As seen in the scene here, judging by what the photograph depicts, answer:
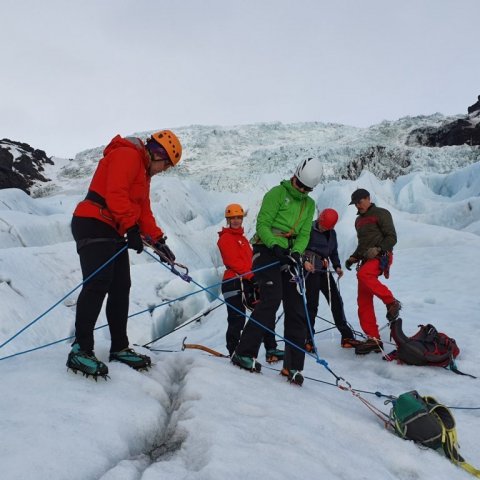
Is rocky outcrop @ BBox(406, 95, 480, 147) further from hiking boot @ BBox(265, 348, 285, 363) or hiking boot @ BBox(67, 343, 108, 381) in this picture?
hiking boot @ BBox(67, 343, 108, 381)

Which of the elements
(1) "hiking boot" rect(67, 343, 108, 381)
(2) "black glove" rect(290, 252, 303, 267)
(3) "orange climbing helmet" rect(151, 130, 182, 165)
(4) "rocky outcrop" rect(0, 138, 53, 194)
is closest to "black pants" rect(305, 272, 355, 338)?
(2) "black glove" rect(290, 252, 303, 267)

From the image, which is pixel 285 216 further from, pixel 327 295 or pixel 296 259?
pixel 327 295

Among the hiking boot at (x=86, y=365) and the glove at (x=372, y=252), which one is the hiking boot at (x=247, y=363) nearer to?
the hiking boot at (x=86, y=365)

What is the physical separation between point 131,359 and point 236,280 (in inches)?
61.4

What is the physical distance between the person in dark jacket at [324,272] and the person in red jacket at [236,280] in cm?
67

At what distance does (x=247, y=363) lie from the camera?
10.6 feet

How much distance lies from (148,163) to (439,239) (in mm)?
9466

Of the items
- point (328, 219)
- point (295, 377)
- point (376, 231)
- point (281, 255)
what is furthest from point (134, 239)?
point (376, 231)

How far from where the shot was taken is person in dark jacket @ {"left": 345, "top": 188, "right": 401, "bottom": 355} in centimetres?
425

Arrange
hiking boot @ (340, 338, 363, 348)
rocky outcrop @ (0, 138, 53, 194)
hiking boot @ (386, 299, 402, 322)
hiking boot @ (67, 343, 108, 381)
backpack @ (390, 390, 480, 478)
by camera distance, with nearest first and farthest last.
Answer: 1. backpack @ (390, 390, 480, 478)
2. hiking boot @ (67, 343, 108, 381)
3. hiking boot @ (386, 299, 402, 322)
4. hiking boot @ (340, 338, 363, 348)
5. rocky outcrop @ (0, 138, 53, 194)

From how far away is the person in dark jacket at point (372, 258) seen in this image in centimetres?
425

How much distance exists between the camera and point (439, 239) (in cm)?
1039

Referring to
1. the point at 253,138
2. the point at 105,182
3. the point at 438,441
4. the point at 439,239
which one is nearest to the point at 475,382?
the point at 438,441

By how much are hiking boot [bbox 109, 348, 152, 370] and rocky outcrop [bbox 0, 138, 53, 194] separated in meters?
32.1
